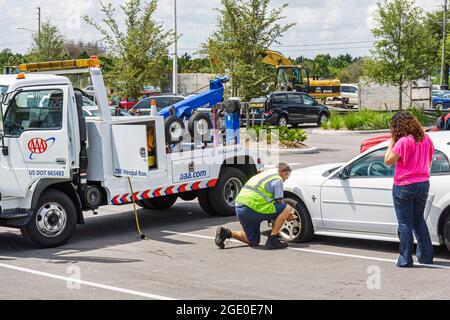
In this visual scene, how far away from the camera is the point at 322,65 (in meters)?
99.2

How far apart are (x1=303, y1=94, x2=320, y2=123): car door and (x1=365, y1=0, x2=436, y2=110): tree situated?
3.21 metres

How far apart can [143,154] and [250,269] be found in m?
2.75

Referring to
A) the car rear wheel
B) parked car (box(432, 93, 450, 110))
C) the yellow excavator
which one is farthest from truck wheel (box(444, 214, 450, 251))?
parked car (box(432, 93, 450, 110))

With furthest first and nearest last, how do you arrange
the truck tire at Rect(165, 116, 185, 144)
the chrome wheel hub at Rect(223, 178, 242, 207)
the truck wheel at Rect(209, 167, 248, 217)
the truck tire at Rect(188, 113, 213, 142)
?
the chrome wheel hub at Rect(223, 178, 242, 207)
the truck wheel at Rect(209, 167, 248, 217)
the truck tire at Rect(188, 113, 213, 142)
the truck tire at Rect(165, 116, 185, 144)

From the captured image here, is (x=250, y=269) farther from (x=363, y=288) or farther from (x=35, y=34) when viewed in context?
(x=35, y=34)

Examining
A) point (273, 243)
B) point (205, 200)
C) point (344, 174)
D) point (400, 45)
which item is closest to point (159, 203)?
point (205, 200)

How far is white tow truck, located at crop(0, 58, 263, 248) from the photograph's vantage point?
10.7 meters

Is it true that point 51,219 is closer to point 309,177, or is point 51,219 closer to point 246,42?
point 309,177

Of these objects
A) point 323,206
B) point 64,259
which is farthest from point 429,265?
point 64,259

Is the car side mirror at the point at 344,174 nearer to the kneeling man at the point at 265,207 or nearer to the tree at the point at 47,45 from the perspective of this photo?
the kneeling man at the point at 265,207

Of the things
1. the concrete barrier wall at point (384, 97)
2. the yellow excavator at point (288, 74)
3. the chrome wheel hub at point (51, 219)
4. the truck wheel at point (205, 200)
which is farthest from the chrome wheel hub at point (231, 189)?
the concrete barrier wall at point (384, 97)

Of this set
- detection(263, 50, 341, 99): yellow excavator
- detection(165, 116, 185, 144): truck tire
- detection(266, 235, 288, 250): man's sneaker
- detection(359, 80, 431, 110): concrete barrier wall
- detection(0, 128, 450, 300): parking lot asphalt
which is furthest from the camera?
detection(359, 80, 431, 110): concrete barrier wall

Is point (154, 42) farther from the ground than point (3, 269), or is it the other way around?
point (154, 42)

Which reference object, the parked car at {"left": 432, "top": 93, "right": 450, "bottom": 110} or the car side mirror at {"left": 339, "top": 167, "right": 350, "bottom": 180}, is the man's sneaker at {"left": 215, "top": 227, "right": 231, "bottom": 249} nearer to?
the car side mirror at {"left": 339, "top": 167, "right": 350, "bottom": 180}
